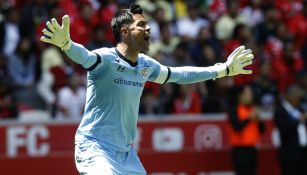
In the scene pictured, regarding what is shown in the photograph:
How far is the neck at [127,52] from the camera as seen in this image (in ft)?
26.0

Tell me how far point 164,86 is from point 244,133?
7.59ft

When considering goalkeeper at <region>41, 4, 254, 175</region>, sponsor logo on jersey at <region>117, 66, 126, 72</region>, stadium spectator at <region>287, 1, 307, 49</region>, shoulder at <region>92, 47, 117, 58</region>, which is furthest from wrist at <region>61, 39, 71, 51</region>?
stadium spectator at <region>287, 1, 307, 49</region>

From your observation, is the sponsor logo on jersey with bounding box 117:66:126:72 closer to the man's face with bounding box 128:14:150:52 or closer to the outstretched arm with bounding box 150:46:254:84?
the man's face with bounding box 128:14:150:52

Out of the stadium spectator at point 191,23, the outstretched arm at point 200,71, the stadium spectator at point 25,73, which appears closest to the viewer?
the outstretched arm at point 200,71

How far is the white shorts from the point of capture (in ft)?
24.9

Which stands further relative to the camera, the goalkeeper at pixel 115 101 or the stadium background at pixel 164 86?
the stadium background at pixel 164 86

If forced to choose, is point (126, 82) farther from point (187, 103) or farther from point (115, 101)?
point (187, 103)

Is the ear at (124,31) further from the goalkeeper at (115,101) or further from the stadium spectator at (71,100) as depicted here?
the stadium spectator at (71,100)

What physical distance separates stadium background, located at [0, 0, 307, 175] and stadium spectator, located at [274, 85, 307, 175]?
664 millimetres

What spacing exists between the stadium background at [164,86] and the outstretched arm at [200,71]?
4.99m

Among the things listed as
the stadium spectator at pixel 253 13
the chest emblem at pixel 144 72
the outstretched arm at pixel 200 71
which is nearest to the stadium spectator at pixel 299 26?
the stadium spectator at pixel 253 13

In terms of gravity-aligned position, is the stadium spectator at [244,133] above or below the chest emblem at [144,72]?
below

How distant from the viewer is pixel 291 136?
14117mm

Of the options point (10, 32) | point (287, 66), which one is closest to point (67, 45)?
point (10, 32)
